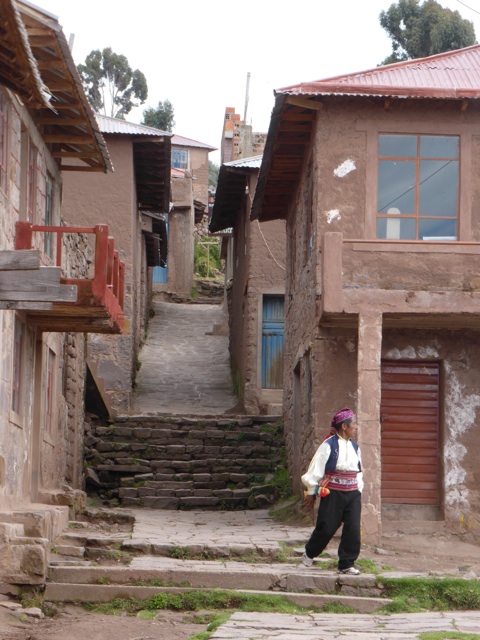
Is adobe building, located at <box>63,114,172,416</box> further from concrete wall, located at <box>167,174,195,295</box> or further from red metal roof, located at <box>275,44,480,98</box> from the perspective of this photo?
concrete wall, located at <box>167,174,195,295</box>

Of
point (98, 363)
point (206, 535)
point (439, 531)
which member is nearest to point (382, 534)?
point (439, 531)

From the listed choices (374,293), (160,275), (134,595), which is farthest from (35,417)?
(160,275)

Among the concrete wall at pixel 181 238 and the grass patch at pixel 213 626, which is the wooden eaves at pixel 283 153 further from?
the concrete wall at pixel 181 238

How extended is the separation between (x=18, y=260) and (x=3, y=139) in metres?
4.84

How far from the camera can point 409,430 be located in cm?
1526

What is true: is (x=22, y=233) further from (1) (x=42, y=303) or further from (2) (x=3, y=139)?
(1) (x=42, y=303)

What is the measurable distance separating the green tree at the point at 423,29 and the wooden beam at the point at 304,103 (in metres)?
29.5

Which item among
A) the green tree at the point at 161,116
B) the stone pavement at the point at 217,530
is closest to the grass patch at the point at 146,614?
the stone pavement at the point at 217,530

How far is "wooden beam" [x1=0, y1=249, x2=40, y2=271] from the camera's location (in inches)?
297

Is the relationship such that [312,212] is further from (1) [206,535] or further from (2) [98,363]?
(2) [98,363]

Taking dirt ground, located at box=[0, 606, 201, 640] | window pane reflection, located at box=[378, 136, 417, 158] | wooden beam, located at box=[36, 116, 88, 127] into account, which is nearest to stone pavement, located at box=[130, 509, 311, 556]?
dirt ground, located at box=[0, 606, 201, 640]

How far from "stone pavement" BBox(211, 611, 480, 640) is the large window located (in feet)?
19.0

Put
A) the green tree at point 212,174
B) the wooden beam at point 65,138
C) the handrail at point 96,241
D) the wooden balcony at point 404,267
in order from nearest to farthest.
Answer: the handrail at point 96,241 < the wooden balcony at point 404,267 < the wooden beam at point 65,138 < the green tree at point 212,174

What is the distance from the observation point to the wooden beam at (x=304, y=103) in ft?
46.0
